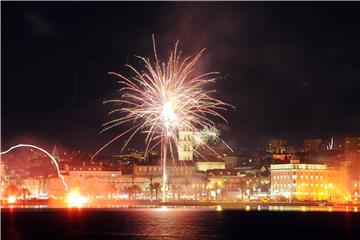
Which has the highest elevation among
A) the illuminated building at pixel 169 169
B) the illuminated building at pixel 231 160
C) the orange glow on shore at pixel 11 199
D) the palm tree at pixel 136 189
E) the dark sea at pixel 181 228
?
the illuminated building at pixel 231 160

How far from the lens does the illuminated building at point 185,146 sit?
397 ft

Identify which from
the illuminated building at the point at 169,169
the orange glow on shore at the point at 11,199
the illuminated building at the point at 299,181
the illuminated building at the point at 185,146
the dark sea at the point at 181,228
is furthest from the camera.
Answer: the illuminated building at the point at 169,169

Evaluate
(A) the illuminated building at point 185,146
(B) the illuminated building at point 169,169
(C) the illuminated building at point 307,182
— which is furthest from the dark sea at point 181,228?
(B) the illuminated building at point 169,169

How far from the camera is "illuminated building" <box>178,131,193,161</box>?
121 metres

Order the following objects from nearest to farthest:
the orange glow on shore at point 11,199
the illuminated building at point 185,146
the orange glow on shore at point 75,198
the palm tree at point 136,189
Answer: the orange glow on shore at point 11,199 < the orange glow on shore at point 75,198 < the illuminated building at point 185,146 < the palm tree at point 136,189

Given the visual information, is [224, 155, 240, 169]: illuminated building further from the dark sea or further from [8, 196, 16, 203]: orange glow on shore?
the dark sea

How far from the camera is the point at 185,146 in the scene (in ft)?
418

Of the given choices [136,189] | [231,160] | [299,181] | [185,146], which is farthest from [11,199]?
[231,160]

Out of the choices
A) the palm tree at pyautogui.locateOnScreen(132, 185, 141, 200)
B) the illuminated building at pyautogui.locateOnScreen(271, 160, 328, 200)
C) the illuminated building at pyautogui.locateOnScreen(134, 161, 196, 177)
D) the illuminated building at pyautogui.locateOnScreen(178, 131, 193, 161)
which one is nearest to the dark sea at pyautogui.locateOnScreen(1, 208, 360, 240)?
the illuminated building at pyautogui.locateOnScreen(271, 160, 328, 200)

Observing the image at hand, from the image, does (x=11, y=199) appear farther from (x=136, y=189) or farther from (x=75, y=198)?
(x=136, y=189)

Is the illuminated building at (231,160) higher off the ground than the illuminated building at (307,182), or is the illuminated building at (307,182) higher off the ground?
the illuminated building at (231,160)

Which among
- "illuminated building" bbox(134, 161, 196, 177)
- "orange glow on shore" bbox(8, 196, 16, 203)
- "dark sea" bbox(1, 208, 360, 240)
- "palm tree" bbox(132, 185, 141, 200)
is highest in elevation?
"illuminated building" bbox(134, 161, 196, 177)

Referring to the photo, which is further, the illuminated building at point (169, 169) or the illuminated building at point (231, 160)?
the illuminated building at point (231, 160)

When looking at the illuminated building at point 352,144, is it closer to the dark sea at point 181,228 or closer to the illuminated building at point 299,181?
the illuminated building at point 299,181
